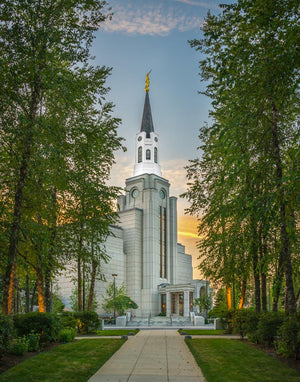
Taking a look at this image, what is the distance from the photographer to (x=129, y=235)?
262 feet

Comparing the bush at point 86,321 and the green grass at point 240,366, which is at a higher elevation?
the green grass at point 240,366

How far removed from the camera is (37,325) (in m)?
14.4

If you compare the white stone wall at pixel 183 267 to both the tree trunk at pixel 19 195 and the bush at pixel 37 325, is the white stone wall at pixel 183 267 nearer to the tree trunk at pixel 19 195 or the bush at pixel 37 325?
the bush at pixel 37 325

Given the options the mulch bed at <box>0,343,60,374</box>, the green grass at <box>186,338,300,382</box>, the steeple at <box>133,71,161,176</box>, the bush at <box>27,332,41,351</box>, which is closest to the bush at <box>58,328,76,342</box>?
the mulch bed at <box>0,343,60,374</box>

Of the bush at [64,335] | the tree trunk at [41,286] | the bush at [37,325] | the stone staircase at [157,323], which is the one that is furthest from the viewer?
the stone staircase at [157,323]

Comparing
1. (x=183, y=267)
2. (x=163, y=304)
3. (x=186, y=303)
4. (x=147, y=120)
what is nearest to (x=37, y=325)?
(x=186, y=303)

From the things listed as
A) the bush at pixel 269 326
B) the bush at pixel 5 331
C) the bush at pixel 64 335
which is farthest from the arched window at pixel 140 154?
the bush at pixel 5 331

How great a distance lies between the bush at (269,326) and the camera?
43.8 feet

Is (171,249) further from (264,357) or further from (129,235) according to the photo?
(264,357)

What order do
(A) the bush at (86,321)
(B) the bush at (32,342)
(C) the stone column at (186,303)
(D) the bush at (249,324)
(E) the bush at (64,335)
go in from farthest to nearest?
(C) the stone column at (186,303), (A) the bush at (86,321), (E) the bush at (64,335), (D) the bush at (249,324), (B) the bush at (32,342)

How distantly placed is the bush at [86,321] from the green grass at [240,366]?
38.0 feet

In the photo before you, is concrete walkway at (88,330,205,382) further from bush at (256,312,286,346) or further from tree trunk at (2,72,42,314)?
tree trunk at (2,72,42,314)

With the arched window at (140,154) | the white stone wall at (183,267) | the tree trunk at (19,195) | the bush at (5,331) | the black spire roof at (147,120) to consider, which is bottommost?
the white stone wall at (183,267)

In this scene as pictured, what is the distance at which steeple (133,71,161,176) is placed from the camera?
3415 inches
